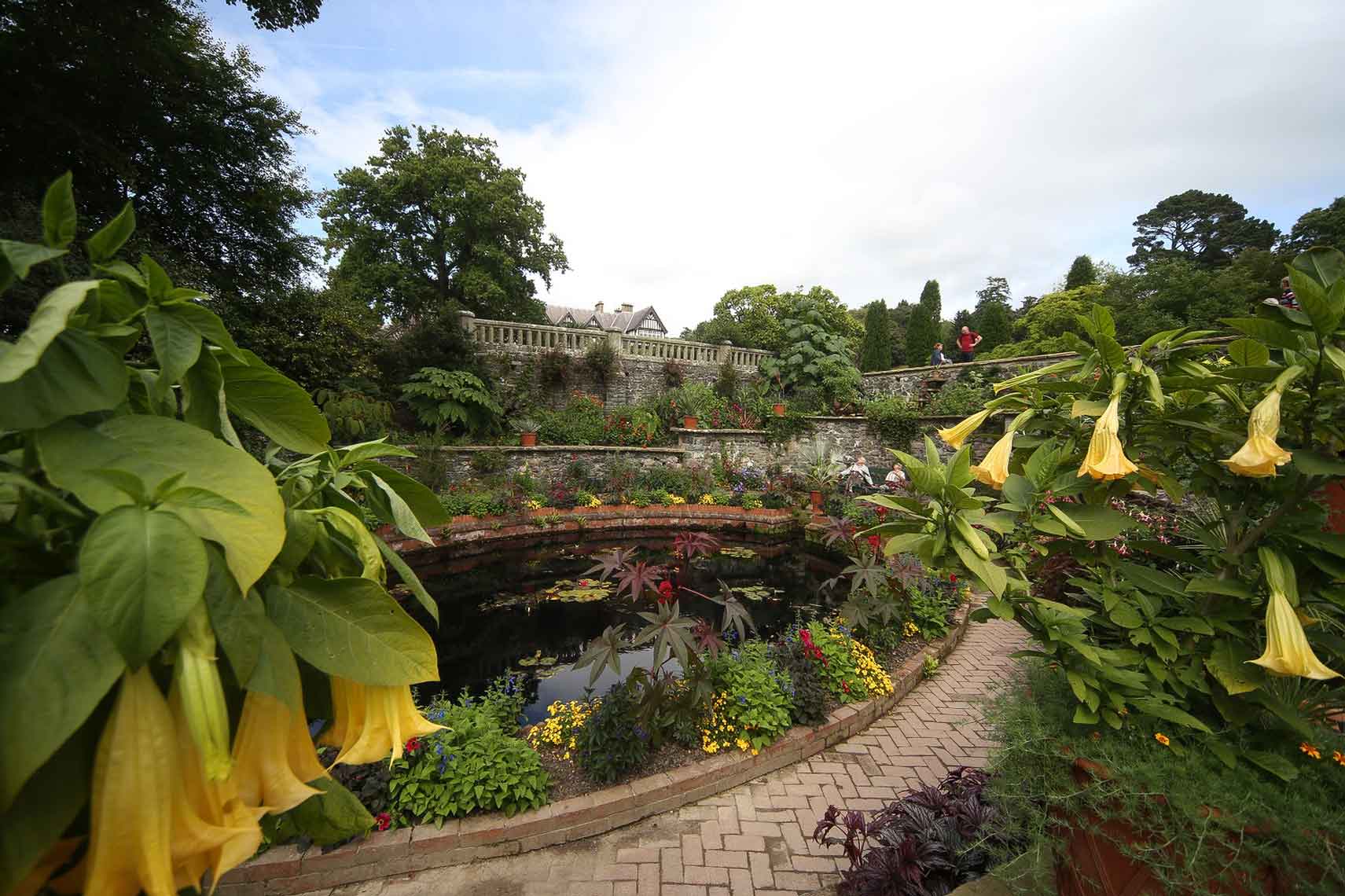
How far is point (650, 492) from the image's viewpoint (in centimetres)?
962

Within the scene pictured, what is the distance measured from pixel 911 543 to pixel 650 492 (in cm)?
863

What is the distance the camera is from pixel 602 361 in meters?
12.4

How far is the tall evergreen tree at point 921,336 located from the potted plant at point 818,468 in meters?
9.83

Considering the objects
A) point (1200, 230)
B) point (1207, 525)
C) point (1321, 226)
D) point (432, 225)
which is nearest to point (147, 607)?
point (1207, 525)

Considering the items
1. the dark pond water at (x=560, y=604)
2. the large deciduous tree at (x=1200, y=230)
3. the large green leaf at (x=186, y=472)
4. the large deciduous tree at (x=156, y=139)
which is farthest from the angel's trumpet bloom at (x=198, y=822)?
the large deciduous tree at (x=1200, y=230)

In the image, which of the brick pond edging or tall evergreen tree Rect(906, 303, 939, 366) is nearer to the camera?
the brick pond edging

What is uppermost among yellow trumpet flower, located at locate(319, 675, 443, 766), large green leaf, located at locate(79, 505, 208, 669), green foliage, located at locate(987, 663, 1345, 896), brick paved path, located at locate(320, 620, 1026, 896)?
large green leaf, located at locate(79, 505, 208, 669)

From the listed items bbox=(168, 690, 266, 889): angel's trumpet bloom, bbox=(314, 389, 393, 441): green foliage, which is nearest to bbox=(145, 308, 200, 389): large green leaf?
bbox=(168, 690, 266, 889): angel's trumpet bloom

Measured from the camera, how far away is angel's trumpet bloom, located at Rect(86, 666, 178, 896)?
342 millimetres

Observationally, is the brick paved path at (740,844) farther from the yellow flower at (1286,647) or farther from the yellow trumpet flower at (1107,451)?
the yellow trumpet flower at (1107,451)

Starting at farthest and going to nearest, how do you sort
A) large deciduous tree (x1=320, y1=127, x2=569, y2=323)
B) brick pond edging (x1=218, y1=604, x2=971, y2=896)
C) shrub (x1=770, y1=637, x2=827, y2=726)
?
large deciduous tree (x1=320, y1=127, x2=569, y2=323) < shrub (x1=770, y1=637, x2=827, y2=726) < brick pond edging (x1=218, y1=604, x2=971, y2=896)

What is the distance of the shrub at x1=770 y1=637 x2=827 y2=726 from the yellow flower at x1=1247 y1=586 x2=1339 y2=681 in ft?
8.42

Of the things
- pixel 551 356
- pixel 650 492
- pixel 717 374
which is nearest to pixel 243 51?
pixel 551 356

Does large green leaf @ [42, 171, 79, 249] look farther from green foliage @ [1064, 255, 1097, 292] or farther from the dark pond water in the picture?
green foliage @ [1064, 255, 1097, 292]
